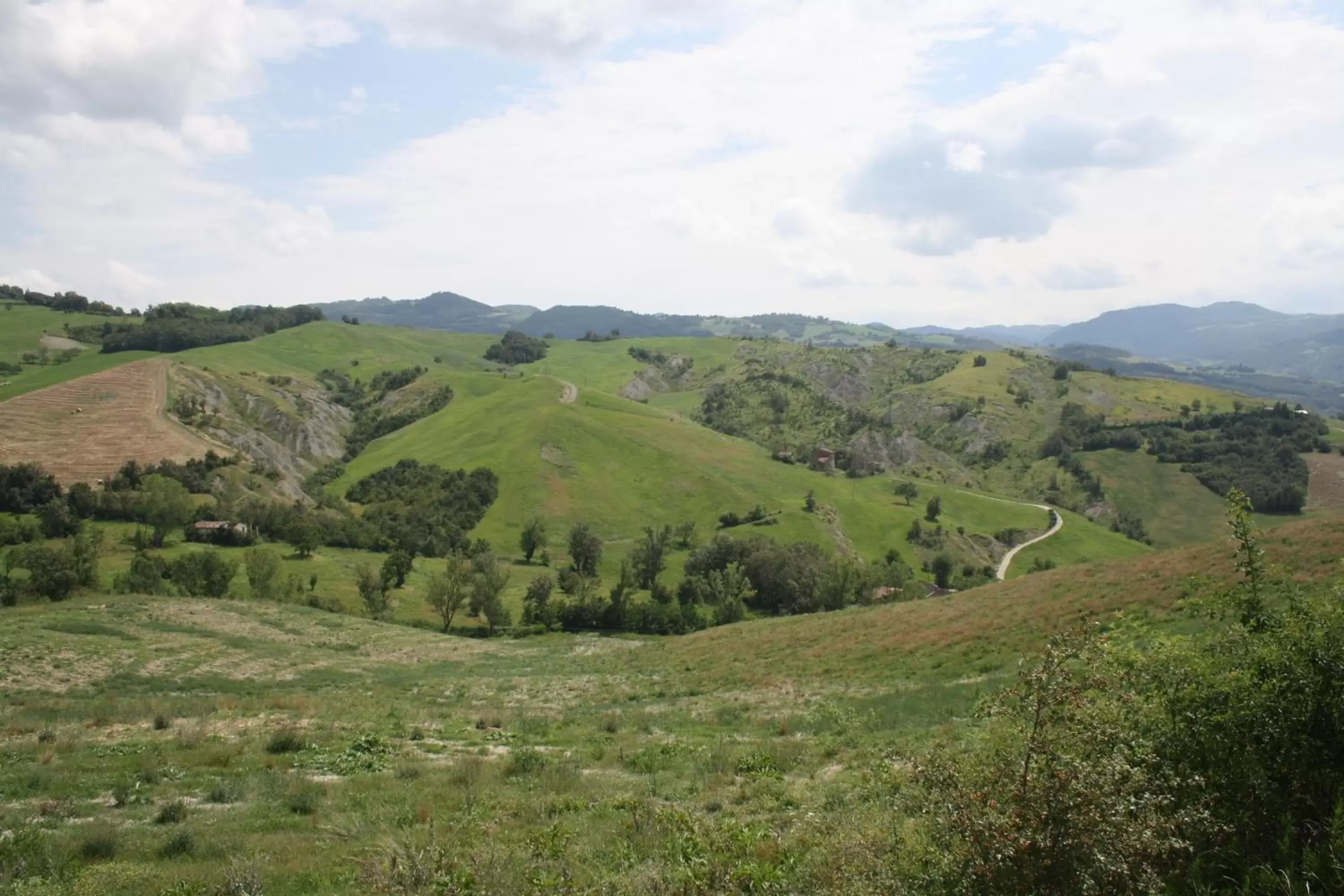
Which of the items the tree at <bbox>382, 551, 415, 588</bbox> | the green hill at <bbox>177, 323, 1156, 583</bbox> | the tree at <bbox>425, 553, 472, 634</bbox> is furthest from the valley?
the green hill at <bbox>177, 323, 1156, 583</bbox>

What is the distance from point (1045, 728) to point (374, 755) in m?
16.7

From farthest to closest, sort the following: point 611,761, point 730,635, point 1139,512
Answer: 1. point 1139,512
2. point 730,635
3. point 611,761

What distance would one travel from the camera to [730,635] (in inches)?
1833

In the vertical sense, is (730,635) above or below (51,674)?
below

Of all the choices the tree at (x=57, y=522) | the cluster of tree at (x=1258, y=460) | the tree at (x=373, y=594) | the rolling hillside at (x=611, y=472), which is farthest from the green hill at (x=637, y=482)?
the tree at (x=57, y=522)

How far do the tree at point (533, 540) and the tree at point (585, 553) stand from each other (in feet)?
24.9

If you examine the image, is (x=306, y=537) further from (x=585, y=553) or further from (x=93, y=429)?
(x=93, y=429)

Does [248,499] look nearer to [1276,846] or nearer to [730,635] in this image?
[730,635]

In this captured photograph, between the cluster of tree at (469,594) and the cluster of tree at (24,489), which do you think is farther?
the cluster of tree at (24,489)

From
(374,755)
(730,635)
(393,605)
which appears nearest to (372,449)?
(393,605)

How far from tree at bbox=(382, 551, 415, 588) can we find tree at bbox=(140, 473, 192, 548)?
98.6 feet

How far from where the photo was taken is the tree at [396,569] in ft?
279

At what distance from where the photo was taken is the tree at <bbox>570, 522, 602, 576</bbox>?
351ft

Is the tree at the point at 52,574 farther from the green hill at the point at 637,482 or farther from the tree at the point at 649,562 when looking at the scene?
the green hill at the point at 637,482
